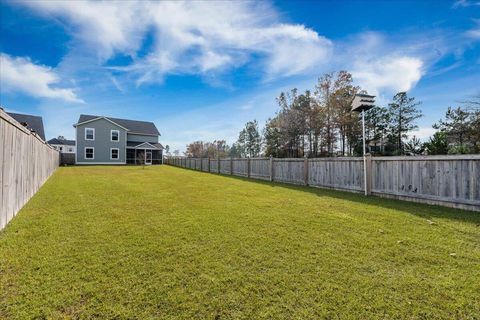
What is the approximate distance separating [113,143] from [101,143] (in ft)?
4.43

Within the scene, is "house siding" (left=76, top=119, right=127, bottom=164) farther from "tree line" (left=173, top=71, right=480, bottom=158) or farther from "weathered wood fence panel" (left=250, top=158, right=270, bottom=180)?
"weathered wood fence panel" (left=250, top=158, right=270, bottom=180)

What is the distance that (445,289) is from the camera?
7.06 feet

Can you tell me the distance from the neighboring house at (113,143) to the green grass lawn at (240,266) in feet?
90.2

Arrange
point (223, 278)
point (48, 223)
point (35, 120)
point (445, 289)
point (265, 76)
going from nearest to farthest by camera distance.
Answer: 1. point (445, 289)
2. point (223, 278)
3. point (48, 223)
4. point (265, 76)
5. point (35, 120)

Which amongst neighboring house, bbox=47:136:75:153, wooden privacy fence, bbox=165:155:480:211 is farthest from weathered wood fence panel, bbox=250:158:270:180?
neighboring house, bbox=47:136:75:153

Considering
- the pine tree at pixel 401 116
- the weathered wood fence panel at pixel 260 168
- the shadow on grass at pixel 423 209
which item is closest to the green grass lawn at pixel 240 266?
the shadow on grass at pixel 423 209

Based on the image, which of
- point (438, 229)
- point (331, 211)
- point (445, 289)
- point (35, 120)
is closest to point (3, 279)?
point (445, 289)

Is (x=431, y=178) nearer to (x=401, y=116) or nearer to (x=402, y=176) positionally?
(x=402, y=176)

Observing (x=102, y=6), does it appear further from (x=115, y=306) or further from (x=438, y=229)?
(x=438, y=229)

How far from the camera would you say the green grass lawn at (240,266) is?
190 cm

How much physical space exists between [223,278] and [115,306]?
0.98m

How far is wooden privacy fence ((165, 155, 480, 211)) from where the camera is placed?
17.1 ft

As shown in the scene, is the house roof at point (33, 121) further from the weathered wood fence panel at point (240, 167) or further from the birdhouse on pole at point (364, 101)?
the birdhouse on pole at point (364, 101)

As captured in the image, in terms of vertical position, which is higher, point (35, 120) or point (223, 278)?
point (35, 120)
